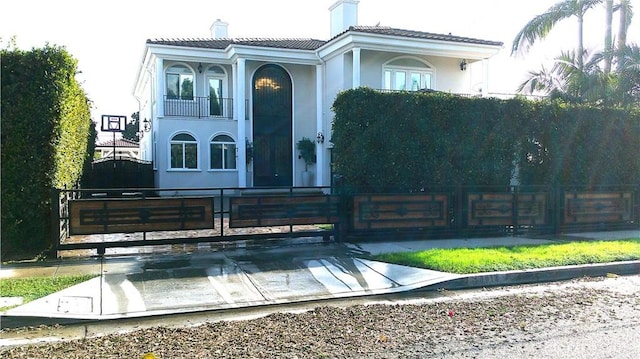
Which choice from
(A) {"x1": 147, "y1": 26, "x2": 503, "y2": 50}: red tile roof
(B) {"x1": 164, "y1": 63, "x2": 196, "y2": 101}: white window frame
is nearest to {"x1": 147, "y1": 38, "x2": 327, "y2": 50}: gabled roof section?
(A) {"x1": 147, "y1": 26, "x2": 503, "y2": 50}: red tile roof

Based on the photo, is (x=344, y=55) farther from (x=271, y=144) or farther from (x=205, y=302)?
(x=205, y=302)

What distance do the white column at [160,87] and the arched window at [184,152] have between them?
4.51 ft

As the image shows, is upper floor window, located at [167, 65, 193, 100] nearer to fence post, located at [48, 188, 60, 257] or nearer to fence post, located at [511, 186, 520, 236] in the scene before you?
fence post, located at [48, 188, 60, 257]

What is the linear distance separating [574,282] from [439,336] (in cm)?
392

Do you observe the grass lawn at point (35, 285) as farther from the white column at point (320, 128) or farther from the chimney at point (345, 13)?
the chimney at point (345, 13)

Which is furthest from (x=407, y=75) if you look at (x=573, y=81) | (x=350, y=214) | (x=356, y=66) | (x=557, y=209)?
(x=350, y=214)

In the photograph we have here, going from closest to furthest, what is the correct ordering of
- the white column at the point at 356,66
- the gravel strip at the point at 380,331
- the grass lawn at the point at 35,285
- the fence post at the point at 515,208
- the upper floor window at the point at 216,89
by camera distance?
the gravel strip at the point at 380,331
the grass lawn at the point at 35,285
the fence post at the point at 515,208
the white column at the point at 356,66
the upper floor window at the point at 216,89

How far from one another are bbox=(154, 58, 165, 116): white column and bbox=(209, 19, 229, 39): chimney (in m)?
9.03

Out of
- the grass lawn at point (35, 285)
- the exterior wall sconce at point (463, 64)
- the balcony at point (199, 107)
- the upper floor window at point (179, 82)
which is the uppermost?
the exterior wall sconce at point (463, 64)

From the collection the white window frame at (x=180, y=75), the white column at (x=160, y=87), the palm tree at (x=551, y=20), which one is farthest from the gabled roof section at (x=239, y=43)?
the palm tree at (x=551, y=20)

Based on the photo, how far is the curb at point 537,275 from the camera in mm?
7582

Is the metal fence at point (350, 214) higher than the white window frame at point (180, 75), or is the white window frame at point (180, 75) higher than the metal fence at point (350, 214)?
the white window frame at point (180, 75)

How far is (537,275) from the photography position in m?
8.09

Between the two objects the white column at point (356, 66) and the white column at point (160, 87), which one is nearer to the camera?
the white column at point (356, 66)
